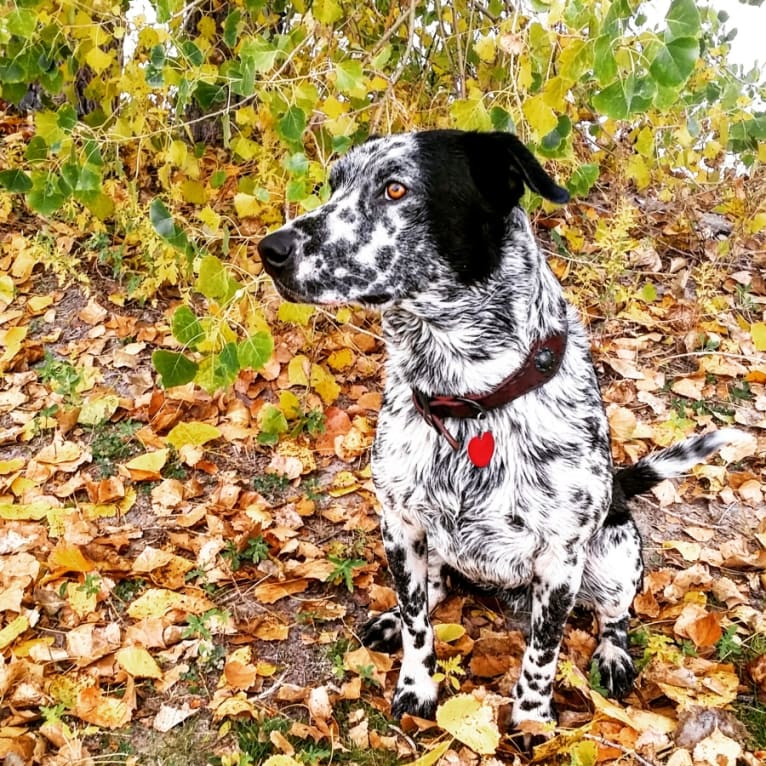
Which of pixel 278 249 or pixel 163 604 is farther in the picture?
pixel 163 604

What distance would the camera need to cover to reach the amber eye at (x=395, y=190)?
2367 millimetres

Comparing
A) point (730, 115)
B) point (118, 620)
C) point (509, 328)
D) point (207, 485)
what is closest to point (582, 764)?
point (509, 328)

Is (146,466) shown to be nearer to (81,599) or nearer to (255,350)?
(81,599)

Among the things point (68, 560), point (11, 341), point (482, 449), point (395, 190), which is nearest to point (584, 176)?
point (395, 190)

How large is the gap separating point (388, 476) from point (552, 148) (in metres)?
1.24

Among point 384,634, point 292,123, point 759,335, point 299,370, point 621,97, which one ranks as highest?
point 621,97

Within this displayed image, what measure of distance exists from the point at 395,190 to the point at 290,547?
1.74m

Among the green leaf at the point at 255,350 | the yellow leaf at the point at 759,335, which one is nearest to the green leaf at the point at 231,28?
the green leaf at the point at 255,350

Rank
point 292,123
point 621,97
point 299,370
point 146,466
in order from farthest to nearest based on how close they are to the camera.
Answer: point 299,370, point 146,466, point 292,123, point 621,97

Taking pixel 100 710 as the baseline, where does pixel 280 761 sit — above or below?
above

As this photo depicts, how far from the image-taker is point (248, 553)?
11.1 ft

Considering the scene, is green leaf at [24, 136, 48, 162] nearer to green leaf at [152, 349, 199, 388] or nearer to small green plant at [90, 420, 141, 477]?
green leaf at [152, 349, 199, 388]

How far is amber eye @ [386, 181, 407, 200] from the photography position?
2.37m

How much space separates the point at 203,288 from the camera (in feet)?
8.58
